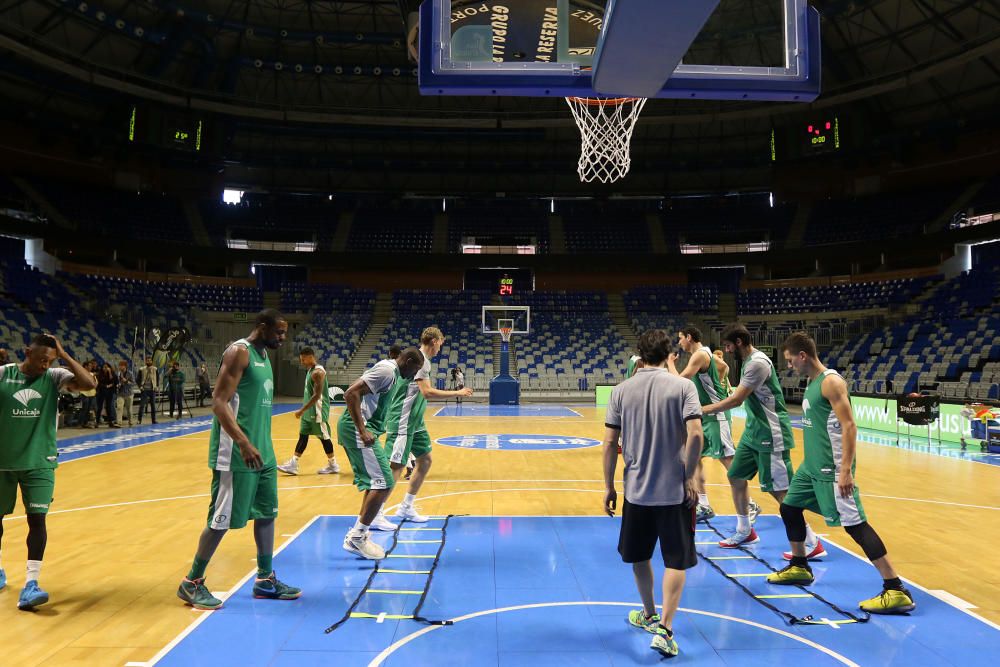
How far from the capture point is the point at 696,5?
3.52 m

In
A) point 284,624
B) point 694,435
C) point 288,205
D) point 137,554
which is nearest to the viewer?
point 694,435

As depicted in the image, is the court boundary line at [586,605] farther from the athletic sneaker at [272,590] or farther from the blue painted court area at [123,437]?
the blue painted court area at [123,437]

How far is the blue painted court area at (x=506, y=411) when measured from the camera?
20.4 m

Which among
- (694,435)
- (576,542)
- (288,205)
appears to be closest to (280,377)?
(288,205)

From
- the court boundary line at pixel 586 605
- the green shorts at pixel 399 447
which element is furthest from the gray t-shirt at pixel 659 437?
the green shorts at pixel 399 447

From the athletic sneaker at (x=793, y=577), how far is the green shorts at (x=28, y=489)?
16.6 ft

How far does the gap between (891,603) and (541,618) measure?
224cm

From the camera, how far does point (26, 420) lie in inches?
175

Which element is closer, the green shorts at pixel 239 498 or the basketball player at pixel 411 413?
the green shorts at pixel 239 498

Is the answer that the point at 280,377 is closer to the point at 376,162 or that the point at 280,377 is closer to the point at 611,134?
the point at 376,162

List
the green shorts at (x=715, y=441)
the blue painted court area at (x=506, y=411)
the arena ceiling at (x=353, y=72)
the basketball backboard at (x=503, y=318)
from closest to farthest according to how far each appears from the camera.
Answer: the green shorts at (x=715, y=441), the blue painted court area at (x=506, y=411), the arena ceiling at (x=353, y=72), the basketball backboard at (x=503, y=318)

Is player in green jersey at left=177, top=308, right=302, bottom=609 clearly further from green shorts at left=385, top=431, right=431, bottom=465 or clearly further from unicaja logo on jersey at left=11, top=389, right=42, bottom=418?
green shorts at left=385, top=431, right=431, bottom=465

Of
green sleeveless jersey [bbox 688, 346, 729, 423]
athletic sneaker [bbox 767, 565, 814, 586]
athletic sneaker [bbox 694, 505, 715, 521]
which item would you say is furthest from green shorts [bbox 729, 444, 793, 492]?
athletic sneaker [bbox 694, 505, 715, 521]

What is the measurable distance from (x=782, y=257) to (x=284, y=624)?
31.5 meters
